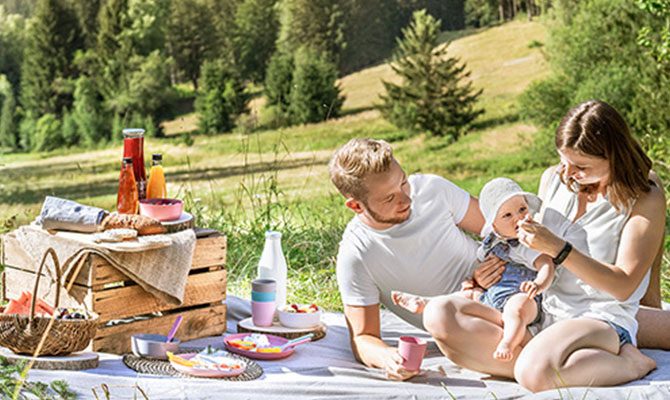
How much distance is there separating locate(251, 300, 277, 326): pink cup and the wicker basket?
66cm

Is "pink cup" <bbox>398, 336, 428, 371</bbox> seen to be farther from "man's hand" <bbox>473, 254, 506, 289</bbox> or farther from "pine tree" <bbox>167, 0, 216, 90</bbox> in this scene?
"pine tree" <bbox>167, 0, 216, 90</bbox>

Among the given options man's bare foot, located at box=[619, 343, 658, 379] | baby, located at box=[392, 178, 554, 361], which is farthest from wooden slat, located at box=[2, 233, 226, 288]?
man's bare foot, located at box=[619, 343, 658, 379]

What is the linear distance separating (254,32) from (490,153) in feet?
13.5

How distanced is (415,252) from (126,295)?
1.06m

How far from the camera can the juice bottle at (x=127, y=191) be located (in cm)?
309

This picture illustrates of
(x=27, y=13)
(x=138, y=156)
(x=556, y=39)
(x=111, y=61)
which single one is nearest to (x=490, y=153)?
(x=556, y=39)

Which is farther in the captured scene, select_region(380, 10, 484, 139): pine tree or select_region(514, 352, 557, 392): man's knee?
select_region(380, 10, 484, 139): pine tree

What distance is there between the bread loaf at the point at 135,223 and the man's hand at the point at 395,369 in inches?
40.2

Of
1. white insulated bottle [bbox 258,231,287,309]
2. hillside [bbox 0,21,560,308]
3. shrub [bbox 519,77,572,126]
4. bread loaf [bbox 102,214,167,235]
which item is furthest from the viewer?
shrub [bbox 519,77,572,126]

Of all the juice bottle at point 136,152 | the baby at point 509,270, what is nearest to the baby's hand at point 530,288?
the baby at point 509,270

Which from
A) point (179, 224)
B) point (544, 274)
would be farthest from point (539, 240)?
point (179, 224)

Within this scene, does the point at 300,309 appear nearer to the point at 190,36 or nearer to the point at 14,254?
the point at 14,254

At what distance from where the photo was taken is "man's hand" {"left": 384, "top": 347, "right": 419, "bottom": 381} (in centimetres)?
254

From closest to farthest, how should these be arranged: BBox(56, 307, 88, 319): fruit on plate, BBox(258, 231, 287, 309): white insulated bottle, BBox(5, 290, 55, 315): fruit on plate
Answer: BBox(56, 307, 88, 319): fruit on plate
BBox(5, 290, 55, 315): fruit on plate
BBox(258, 231, 287, 309): white insulated bottle
